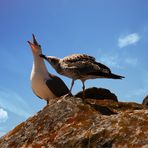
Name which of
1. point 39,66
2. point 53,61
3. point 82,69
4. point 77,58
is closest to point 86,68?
point 82,69

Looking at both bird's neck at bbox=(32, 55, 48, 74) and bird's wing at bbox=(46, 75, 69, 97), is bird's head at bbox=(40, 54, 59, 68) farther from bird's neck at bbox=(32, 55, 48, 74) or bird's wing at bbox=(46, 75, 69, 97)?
bird's wing at bbox=(46, 75, 69, 97)

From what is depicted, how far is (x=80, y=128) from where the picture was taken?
268 inches

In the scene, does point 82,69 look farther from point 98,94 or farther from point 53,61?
point 98,94

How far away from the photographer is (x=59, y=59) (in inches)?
403

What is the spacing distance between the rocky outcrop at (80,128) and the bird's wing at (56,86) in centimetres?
722

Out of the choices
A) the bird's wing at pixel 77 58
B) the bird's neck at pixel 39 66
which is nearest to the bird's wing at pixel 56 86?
the bird's neck at pixel 39 66

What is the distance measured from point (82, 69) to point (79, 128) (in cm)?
322

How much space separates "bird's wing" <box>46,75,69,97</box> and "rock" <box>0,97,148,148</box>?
7.23 meters

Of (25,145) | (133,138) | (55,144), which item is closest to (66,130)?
(55,144)

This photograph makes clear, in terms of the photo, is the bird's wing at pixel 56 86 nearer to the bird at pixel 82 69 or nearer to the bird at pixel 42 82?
the bird at pixel 42 82

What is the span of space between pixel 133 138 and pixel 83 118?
1433mm

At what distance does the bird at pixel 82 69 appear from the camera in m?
9.80

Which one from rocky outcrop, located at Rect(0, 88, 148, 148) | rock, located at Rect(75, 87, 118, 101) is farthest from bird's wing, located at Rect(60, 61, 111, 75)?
rock, located at Rect(75, 87, 118, 101)

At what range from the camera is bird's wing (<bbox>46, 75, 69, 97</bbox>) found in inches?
618
